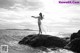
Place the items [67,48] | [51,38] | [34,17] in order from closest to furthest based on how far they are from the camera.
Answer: [67,48] < [34,17] < [51,38]

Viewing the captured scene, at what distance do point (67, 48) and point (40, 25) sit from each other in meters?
5.96

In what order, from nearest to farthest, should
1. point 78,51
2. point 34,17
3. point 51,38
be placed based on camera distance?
point 78,51
point 34,17
point 51,38

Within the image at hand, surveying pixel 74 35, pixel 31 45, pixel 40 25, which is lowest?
pixel 31 45

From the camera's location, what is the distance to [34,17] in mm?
22000

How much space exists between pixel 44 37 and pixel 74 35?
5.12 meters

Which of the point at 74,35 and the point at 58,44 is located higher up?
the point at 74,35

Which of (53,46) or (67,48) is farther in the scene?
(53,46)

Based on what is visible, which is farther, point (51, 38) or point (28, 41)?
point (28, 41)

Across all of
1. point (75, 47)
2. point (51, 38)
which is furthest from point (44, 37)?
point (75, 47)

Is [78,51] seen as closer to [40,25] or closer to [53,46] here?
[53,46]

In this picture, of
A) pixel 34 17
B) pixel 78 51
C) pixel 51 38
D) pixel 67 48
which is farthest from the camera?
pixel 51 38

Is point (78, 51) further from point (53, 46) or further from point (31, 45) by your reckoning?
point (31, 45)

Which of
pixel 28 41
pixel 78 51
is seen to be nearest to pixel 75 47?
pixel 78 51

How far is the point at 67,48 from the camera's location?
65.9ft
